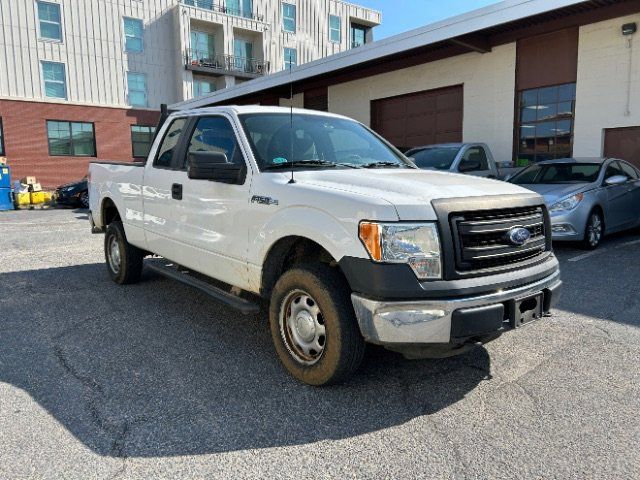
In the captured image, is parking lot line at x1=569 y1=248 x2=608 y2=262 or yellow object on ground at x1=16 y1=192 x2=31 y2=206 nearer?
parking lot line at x1=569 y1=248 x2=608 y2=262

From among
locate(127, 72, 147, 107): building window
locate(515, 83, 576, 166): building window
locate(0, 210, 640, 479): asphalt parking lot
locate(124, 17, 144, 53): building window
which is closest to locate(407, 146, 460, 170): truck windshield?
locate(515, 83, 576, 166): building window

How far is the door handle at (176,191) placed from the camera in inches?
181

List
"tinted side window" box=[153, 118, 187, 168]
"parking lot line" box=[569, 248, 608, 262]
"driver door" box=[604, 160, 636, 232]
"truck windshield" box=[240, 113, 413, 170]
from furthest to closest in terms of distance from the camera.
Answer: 1. "driver door" box=[604, 160, 636, 232]
2. "parking lot line" box=[569, 248, 608, 262]
3. "tinted side window" box=[153, 118, 187, 168]
4. "truck windshield" box=[240, 113, 413, 170]

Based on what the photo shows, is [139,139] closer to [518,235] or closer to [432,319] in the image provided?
[518,235]

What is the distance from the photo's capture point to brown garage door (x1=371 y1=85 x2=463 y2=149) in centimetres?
1471

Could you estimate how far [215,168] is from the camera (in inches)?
147

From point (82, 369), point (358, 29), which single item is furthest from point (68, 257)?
point (358, 29)

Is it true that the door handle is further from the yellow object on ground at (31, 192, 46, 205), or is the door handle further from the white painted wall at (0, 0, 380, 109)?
the white painted wall at (0, 0, 380, 109)

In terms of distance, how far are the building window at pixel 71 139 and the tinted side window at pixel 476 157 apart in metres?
24.9

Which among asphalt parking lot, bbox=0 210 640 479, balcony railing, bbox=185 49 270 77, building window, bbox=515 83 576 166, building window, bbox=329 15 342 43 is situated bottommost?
asphalt parking lot, bbox=0 210 640 479

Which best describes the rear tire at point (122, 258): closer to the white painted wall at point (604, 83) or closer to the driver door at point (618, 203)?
the driver door at point (618, 203)

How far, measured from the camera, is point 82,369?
3711 mm

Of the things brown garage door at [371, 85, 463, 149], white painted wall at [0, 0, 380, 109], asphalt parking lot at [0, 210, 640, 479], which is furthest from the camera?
white painted wall at [0, 0, 380, 109]

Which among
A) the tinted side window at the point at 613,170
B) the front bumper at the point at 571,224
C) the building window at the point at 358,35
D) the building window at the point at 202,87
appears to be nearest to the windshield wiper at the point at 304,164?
the front bumper at the point at 571,224
